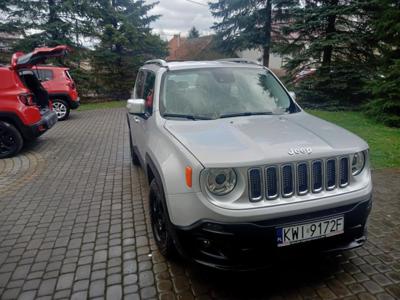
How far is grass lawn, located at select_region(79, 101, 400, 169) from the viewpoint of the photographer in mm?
6297

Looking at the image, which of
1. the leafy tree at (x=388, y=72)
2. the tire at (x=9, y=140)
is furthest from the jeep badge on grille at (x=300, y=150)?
the leafy tree at (x=388, y=72)

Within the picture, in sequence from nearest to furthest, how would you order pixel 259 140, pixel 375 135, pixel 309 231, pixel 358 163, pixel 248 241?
pixel 248 241 < pixel 309 231 < pixel 259 140 < pixel 358 163 < pixel 375 135

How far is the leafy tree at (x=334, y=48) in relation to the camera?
38.9 feet

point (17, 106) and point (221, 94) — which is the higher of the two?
point (221, 94)

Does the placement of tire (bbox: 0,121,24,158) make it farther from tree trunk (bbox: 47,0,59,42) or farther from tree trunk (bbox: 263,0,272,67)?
tree trunk (bbox: 263,0,272,67)

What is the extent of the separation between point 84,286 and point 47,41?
57.1 ft

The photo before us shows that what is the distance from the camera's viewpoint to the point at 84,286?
9.59ft

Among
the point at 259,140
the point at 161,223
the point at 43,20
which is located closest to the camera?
the point at 259,140

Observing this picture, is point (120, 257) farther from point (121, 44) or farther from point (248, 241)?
point (121, 44)

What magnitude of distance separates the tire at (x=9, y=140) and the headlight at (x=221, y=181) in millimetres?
6390

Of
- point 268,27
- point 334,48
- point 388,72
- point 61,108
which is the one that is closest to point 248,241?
point 388,72

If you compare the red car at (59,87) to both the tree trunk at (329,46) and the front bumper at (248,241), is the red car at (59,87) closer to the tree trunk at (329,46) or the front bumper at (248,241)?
the tree trunk at (329,46)

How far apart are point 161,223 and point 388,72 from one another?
30.2ft

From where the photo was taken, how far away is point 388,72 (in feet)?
31.5
